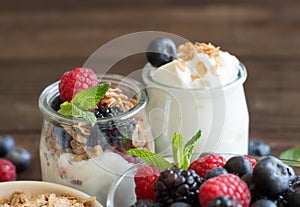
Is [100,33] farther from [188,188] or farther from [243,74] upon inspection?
[188,188]

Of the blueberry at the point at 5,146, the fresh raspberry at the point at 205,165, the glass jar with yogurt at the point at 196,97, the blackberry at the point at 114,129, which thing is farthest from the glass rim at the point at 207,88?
the blueberry at the point at 5,146

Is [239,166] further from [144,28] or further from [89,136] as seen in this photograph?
[144,28]

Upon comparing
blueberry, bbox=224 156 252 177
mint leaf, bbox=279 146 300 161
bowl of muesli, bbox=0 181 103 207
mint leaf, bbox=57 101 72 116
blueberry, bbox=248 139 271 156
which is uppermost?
blueberry, bbox=224 156 252 177

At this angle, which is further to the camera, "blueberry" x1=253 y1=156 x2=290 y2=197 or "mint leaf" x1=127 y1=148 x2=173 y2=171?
"mint leaf" x1=127 y1=148 x2=173 y2=171

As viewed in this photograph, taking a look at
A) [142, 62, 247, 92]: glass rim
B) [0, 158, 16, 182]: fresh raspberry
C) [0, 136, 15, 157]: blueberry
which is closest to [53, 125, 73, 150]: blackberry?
[142, 62, 247, 92]: glass rim

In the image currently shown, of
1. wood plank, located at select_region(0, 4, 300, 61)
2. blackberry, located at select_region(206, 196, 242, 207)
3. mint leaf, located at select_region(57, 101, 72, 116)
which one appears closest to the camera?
blackberry, located at select_region(206, 196, 242, 207)

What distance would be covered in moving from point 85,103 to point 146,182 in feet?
0.67

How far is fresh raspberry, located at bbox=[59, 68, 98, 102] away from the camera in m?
1.25

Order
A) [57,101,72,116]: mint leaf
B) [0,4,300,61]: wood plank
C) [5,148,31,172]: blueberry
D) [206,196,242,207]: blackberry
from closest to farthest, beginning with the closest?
[206,196,242,207]: blackberry < [57,101,72,116]: mint leaf < [5,148,31,172]: blueberry < [0,4,300,61]: wood plank

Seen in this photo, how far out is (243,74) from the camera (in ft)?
4.60

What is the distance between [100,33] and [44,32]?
24 cm

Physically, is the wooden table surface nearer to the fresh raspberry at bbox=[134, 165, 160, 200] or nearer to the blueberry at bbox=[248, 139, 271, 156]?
the blueberry at bbox=[248, 139, 271, 156]

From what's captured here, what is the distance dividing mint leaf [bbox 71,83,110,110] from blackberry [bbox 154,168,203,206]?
26 centimetres

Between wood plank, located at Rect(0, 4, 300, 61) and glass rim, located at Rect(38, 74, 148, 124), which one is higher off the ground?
glass rim, located at Rect(38, 74, 148, 124)
